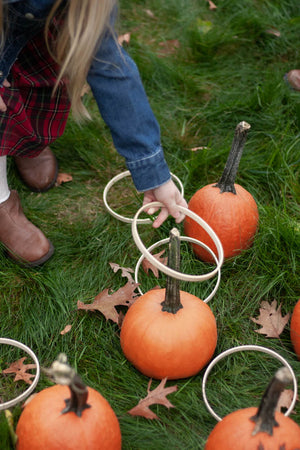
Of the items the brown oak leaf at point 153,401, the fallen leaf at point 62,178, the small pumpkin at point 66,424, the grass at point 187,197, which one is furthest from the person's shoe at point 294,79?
the small pumpkin at point 66,424

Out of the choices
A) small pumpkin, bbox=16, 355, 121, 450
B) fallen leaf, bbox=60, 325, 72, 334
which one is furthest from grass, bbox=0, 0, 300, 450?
small pumpkin, bbox=16, 355, 121, 450

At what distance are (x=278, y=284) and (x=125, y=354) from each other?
2.62 feet

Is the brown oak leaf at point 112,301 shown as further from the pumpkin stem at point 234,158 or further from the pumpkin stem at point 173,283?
the pumpkin stem at point 234,158

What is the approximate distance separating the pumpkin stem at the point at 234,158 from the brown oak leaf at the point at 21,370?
45.2 inches

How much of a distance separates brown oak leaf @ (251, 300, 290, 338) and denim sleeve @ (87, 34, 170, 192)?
0.73 metres

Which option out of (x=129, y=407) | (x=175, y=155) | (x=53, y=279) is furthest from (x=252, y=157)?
(x=129, y=407)

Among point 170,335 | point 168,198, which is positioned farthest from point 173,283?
point 168,198

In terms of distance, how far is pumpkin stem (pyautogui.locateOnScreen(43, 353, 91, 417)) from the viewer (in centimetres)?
Result: 124

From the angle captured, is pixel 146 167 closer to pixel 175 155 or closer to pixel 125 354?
pixel 125 354

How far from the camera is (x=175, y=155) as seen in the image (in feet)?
9.68

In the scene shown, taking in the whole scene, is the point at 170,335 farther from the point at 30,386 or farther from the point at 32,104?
the point at 32,104

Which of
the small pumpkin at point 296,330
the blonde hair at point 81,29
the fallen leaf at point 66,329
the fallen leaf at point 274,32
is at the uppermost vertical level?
the blonde hair at point 81,29

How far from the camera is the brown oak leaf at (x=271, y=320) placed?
2094 mm

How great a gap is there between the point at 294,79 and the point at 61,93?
171 centimetres
